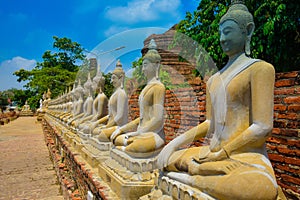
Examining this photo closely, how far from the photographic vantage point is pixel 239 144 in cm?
229

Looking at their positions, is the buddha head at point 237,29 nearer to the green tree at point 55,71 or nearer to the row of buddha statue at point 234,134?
the row of buddha statue at point 234,134

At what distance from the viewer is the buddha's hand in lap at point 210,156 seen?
7.67ft

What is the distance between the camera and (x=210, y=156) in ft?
7.92

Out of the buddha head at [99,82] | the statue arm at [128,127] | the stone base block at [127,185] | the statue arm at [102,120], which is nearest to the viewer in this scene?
the stone base block at [127,185]

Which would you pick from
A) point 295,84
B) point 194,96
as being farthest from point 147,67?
point 194,96

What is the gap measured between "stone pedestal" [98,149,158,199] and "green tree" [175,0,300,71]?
11.0ft

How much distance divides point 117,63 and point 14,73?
39226mm

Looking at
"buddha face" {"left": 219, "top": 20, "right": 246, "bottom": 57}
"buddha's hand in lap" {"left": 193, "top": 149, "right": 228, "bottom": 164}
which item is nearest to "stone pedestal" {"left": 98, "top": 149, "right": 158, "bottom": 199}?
"buddha's hand in lap" {"left": 193, "top": 149, "right": 228, "bottom": 164}

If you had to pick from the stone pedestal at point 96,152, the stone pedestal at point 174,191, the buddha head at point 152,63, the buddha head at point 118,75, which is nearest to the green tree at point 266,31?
the buddha head at point 118,75

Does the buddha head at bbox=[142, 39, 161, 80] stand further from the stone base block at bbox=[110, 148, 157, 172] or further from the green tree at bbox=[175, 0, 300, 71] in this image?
the green tree at bbox=[175, 0, 300, 71]

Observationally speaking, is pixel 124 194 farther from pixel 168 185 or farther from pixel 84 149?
pixel 84 149

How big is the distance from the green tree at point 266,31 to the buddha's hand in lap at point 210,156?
4.07 meters

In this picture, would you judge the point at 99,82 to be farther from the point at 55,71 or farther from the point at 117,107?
the point at 55,71

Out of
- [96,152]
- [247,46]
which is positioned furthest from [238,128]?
[96,152]
